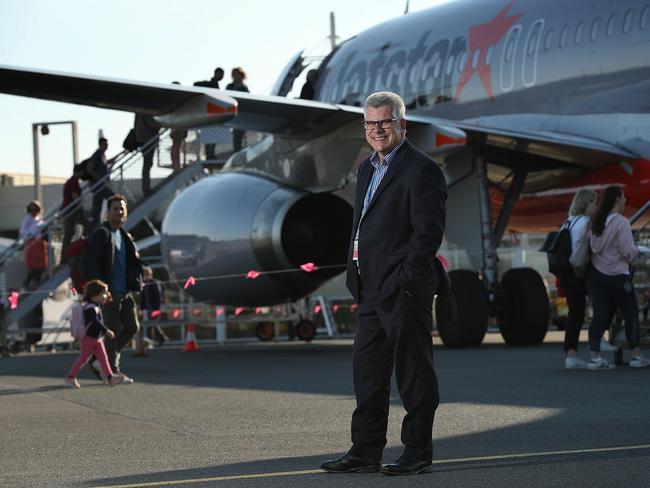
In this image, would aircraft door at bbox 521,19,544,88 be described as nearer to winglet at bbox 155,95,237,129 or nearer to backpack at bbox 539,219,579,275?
backpack at bbox 539,219,579,275

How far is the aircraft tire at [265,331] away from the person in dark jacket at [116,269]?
1058 centimetres

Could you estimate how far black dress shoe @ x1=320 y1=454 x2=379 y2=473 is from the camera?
595cm

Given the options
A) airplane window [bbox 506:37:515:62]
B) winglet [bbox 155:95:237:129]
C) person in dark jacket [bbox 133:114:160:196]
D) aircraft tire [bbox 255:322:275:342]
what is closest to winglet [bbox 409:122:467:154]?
airplane window [bbox 506:37:515:62]

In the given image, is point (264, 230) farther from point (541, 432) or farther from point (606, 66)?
point (541, 432)

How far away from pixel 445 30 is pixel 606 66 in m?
3.56

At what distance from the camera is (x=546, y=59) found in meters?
14.9

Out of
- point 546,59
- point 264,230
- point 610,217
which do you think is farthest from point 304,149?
point 610,217

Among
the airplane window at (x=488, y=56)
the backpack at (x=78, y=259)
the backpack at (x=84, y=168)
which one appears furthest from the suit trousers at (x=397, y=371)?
the backpack at (x=84, y=168)

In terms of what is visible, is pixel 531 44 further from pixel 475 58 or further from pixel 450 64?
pixel 450 64

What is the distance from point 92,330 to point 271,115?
3.74m

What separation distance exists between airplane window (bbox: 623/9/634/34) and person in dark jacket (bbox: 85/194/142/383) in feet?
17.1

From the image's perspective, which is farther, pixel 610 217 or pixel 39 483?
pixel 610 217

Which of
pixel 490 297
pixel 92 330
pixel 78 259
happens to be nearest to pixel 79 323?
pixel 92 330

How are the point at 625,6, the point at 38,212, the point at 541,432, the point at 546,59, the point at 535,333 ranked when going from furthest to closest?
the point at 38,212 < the point at 535,333 < the point at 546,59 < the point at 625,6 < the point at 541,432
